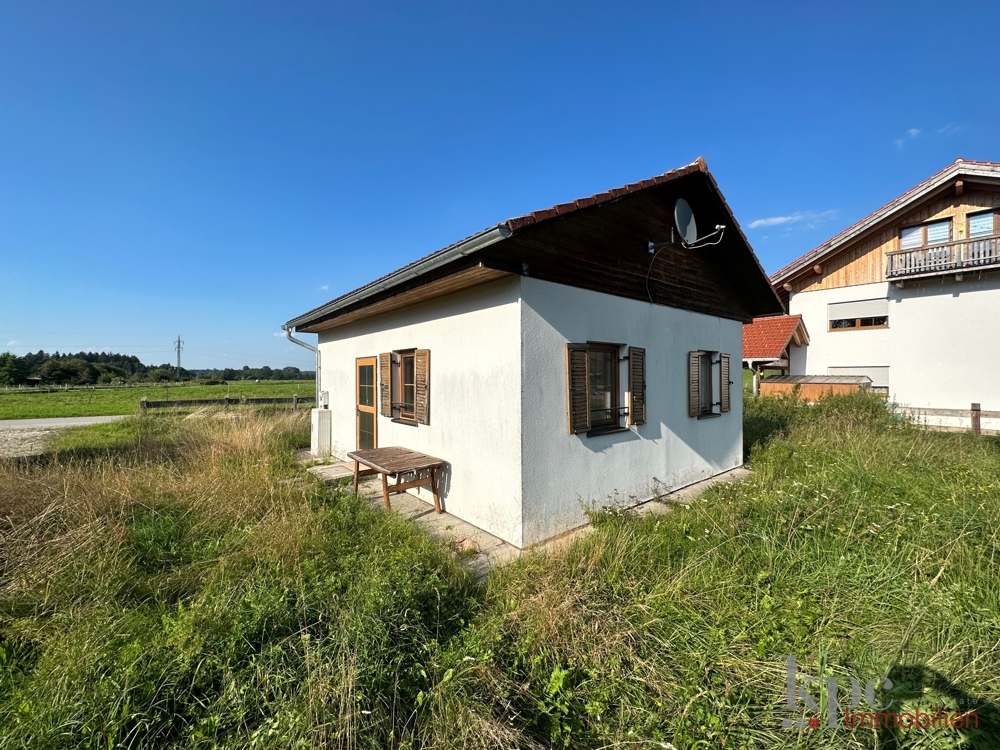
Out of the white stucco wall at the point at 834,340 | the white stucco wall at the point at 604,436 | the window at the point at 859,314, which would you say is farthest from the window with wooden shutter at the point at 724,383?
the window at the point at 859,314

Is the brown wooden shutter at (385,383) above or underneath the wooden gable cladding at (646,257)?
underneath

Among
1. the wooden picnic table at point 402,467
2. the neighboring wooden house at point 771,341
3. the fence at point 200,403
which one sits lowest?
the wooden picnic table at point 402,467

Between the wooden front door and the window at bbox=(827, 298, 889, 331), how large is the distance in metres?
18.9

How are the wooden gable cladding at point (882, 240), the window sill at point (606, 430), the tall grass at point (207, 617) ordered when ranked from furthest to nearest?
the wooden gable cladding at point (882, 240)
the window sill at point (606, 430)
the tall grass at point (207, 617)

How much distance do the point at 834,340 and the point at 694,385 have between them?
14.5m

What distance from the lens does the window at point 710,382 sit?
700cm

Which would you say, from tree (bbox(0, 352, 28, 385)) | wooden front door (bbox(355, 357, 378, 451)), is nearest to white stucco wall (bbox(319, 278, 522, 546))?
wooden front door (bbox(355, 357, 378, 451))

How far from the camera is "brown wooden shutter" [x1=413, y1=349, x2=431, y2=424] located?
18.7ft

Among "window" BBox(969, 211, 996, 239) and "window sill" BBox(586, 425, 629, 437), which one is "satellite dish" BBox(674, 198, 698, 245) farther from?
"window" BBox(969, 211, 996, 239)

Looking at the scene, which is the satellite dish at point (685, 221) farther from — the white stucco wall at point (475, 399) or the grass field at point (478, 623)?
the grass field at point (478, 623)

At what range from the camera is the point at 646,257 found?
5.95 m

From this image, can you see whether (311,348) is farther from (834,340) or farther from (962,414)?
(834,340)

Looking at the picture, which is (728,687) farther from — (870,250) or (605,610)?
(870,250)

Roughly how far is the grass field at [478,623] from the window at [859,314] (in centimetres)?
1484
